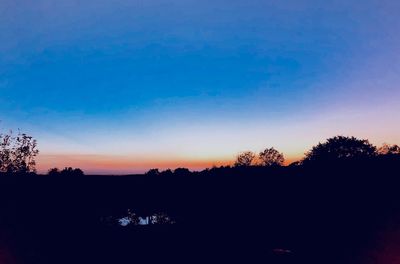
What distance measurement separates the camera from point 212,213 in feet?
38.5

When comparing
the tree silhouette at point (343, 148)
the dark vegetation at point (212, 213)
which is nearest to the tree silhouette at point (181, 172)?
the dark vegetation at point (212, 213)

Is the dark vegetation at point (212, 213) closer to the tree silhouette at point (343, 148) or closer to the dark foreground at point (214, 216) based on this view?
the dark foreground at point (214, 216)

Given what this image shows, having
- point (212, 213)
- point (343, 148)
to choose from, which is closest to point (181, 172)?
point (212, 213)

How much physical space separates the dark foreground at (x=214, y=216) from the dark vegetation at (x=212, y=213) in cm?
3

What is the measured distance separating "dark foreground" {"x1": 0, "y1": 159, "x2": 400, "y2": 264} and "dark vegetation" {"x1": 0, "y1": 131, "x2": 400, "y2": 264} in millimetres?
30

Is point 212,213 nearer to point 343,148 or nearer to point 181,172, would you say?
point 181,172

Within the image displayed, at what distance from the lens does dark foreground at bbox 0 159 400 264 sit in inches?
362

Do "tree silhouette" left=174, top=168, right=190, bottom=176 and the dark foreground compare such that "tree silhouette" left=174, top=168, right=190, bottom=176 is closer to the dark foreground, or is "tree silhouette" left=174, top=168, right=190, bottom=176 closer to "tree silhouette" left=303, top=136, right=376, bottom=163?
the dark foreground

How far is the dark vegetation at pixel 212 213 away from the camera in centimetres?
926

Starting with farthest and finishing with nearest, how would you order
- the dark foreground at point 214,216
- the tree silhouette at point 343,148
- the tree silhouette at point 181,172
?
1. the tree silhouette at point 343,148
2. the tree silhouette at point 181,172
3. the dark foreground at point 214,216

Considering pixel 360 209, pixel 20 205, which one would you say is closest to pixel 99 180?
pixel 20 205

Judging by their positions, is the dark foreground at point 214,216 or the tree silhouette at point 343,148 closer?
the dark foreground at point 214,216

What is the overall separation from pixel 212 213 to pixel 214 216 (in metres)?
0.13

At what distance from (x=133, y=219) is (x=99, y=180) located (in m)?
3.90
